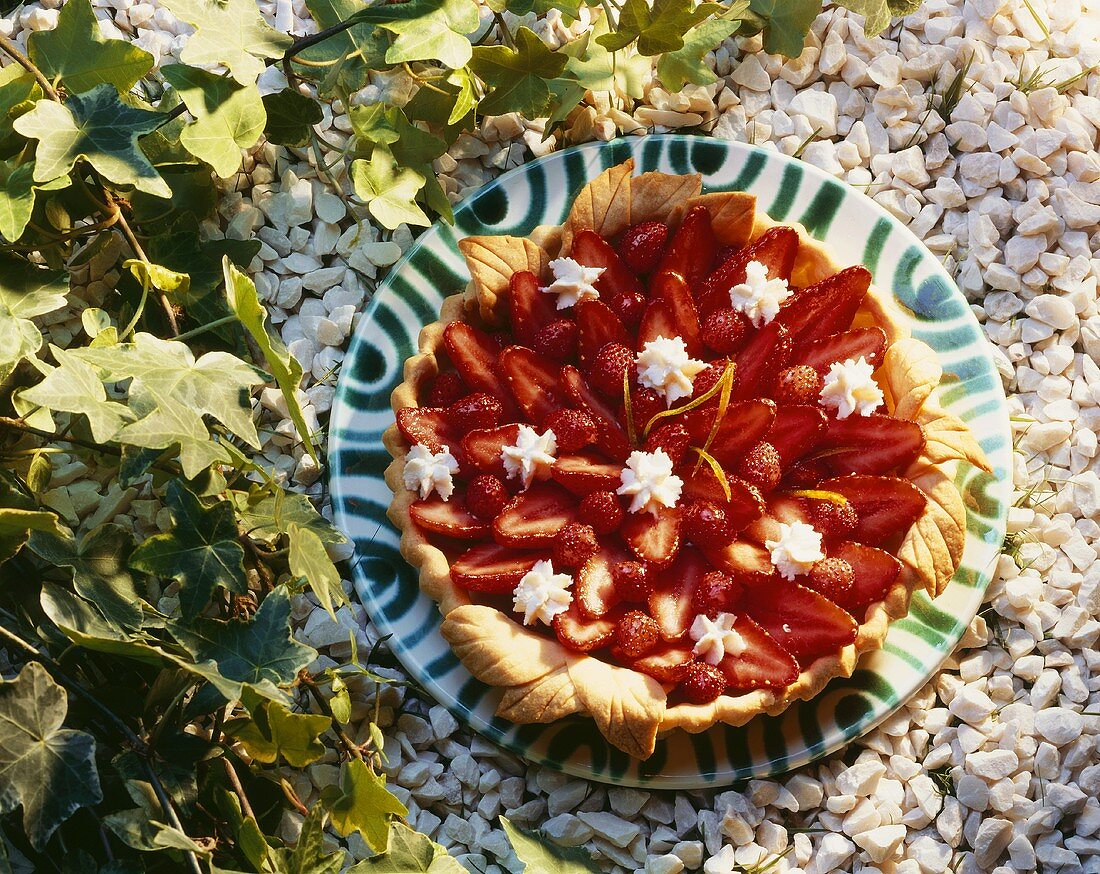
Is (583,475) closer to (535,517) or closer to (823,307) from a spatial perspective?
(535,517)

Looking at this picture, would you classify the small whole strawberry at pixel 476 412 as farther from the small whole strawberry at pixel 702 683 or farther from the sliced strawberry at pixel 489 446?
the small whole strawberry at pixel 702 683

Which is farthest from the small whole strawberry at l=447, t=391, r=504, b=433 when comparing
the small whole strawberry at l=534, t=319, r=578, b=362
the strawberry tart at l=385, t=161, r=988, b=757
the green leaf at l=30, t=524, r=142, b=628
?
the green leaf at l=30, t=524, r=142, b=628

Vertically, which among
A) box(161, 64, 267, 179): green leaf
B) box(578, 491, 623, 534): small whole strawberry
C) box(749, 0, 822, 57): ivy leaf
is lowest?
box(578, 491, 623, 534): small whole strawberry

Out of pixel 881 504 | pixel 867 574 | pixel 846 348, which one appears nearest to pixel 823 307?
pixel 846 348

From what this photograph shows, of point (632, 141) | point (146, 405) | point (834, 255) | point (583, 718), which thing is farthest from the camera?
point (632, 141)

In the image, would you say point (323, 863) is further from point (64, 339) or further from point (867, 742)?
point (64, 339)

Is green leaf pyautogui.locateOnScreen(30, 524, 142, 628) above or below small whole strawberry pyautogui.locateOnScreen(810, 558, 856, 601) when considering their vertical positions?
below

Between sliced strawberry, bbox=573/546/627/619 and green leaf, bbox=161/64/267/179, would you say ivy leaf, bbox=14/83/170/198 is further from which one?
sliced strawberry, bbox=573/546/627/619

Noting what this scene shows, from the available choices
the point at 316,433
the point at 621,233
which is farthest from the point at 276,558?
the point at 621,233
